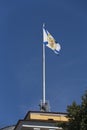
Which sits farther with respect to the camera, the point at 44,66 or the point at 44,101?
the point at 44,66

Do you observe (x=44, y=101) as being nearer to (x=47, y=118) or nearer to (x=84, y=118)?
(x=47, y=118)

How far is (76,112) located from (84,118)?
129cm

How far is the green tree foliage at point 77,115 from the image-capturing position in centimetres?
5737

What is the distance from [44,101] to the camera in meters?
90.1

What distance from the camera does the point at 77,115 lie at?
5816 centimetres

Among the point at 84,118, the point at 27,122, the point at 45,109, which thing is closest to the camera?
the point at 84,118

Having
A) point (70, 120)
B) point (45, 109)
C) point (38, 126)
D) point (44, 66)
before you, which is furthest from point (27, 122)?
point (70, 120)

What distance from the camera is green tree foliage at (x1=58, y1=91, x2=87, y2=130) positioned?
57366 millimetres

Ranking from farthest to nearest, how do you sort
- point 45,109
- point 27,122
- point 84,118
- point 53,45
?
point 53,45 < point 45,109 < point 27,122 < point 84,118

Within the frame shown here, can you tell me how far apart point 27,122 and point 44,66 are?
1549cm

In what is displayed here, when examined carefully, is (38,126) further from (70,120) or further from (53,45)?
(70,120)

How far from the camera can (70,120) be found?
192ft

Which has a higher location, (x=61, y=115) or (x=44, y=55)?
(x=44, y=55)

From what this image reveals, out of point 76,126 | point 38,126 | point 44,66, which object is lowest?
point 76,126
